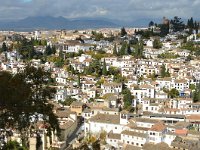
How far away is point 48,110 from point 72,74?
33.7m

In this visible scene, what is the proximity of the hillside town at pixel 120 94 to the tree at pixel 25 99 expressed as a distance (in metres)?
0.28

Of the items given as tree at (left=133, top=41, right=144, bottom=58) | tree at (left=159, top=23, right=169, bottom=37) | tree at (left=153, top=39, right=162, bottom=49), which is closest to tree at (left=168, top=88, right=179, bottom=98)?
tree at (left=133, top=41, right=144, bottom=58)

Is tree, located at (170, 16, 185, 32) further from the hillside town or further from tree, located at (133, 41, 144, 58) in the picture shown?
tree, located at (133, 41, 144, 58)

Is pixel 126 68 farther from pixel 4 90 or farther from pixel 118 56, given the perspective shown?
pixel 4 90

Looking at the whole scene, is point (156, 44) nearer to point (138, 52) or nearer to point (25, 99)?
point (138, 52)

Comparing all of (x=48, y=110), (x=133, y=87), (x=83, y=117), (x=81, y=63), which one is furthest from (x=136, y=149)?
(x=81, y=63)

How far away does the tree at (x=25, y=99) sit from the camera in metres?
7.75

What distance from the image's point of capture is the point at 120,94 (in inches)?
1340

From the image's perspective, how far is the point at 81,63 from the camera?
45438 millimetres

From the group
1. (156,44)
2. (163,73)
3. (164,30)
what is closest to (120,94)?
(163,73)

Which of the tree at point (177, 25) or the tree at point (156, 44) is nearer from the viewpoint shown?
the tree at point (156, 44)

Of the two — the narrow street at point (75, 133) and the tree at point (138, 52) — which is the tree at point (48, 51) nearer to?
the tree at point (138, 52)

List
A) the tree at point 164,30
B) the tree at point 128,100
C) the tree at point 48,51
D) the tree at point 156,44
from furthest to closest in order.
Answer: the tree at point 164,30 → the tree at point 156,44 → the tree at point 48,51 → the tree at point 128,100

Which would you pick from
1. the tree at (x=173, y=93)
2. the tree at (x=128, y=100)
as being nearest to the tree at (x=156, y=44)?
the tree at (x=173, y=93)
